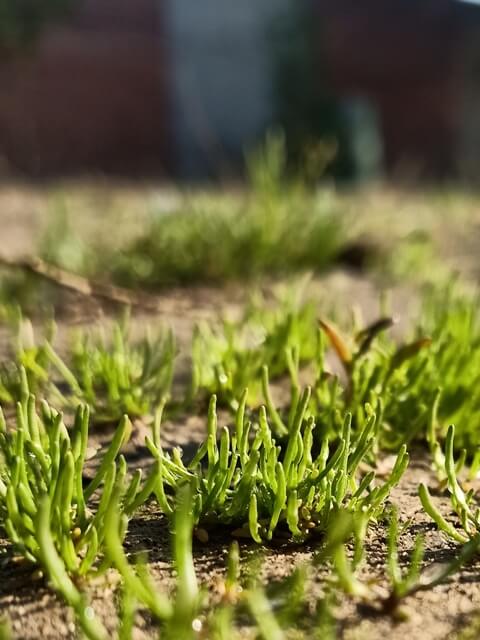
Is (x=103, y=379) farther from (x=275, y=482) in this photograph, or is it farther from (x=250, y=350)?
(x=275, y=482)

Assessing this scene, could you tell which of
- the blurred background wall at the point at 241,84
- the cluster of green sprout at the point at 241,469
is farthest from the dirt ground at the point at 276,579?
the blurred background wall at the point at 241,84

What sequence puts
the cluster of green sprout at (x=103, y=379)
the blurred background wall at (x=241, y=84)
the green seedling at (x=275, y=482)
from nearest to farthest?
1. the green seedling at (x=275, y=482)
2. the cluster of green sprout at (x=103, y=379)
3. the blurred background wall at (x=241, y=84)

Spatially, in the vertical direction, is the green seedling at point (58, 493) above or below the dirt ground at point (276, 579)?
above

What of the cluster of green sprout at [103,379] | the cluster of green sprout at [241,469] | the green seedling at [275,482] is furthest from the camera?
the cluster of green sprout at [103,379]

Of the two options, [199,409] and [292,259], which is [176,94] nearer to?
[292,259]

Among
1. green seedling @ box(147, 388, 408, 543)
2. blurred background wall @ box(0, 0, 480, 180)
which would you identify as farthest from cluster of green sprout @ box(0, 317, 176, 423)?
blurred background wall @ box(0, 0, 480, 180)

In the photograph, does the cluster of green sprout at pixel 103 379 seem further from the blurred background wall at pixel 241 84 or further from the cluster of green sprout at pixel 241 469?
the blurred background wall at pixel 241 84

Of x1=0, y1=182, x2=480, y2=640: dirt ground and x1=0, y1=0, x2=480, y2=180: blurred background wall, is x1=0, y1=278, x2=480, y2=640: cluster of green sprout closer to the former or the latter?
x1=0, y1=182, x2=480, y2=640: dirt ground

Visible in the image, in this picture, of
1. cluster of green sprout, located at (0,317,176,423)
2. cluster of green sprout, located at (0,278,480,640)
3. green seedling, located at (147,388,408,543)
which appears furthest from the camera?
cluster of green sprout, located at (0,317,176,423)

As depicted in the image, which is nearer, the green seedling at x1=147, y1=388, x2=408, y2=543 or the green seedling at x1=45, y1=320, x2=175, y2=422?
the green seedling at x1=147, y1=388, x2=408, y2=543
